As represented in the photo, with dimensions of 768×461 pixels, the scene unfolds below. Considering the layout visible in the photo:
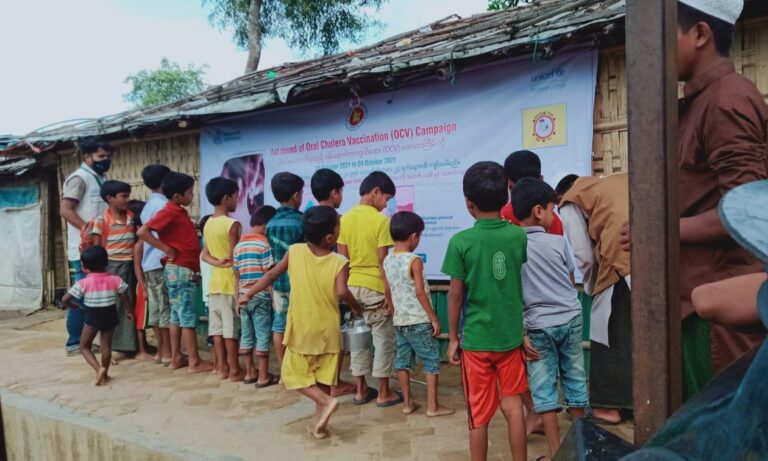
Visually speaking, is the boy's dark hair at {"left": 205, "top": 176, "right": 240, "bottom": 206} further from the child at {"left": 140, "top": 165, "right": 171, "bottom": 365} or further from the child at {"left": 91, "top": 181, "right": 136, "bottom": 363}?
the child at {"left": 91, "top": 181, "right": 136, "bottom": 363}

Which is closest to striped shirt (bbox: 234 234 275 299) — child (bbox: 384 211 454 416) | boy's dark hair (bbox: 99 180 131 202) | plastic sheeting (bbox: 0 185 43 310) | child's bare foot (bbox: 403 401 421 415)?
child (bbox: 384 211 454 416)

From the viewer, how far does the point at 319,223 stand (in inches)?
145

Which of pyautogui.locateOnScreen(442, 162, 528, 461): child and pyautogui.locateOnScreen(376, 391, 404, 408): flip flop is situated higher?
pyautogui.locateOnScreen(442, 162, 528, 461): child

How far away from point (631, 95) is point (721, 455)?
910 millimetres

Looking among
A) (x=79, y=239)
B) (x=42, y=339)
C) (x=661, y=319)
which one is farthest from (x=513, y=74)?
(x=42, y=339)

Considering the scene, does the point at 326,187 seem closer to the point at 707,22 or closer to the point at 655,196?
the point at 707,22

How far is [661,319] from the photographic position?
145 centimetres

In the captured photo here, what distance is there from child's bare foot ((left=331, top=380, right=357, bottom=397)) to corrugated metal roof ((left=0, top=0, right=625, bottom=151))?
2547mm

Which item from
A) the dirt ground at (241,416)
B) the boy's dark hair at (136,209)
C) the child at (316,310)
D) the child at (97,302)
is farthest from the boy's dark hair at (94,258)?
the child at (316,310)

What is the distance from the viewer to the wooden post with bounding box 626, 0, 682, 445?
144 cm

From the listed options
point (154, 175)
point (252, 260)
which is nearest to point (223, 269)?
point (252, 260)

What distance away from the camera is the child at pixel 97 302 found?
16.9 ft

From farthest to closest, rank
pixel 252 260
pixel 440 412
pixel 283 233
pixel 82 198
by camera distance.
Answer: pixel 82 198
pixel 252 260
pixel 283 233
pixel 440 412

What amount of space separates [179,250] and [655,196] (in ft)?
15.2
